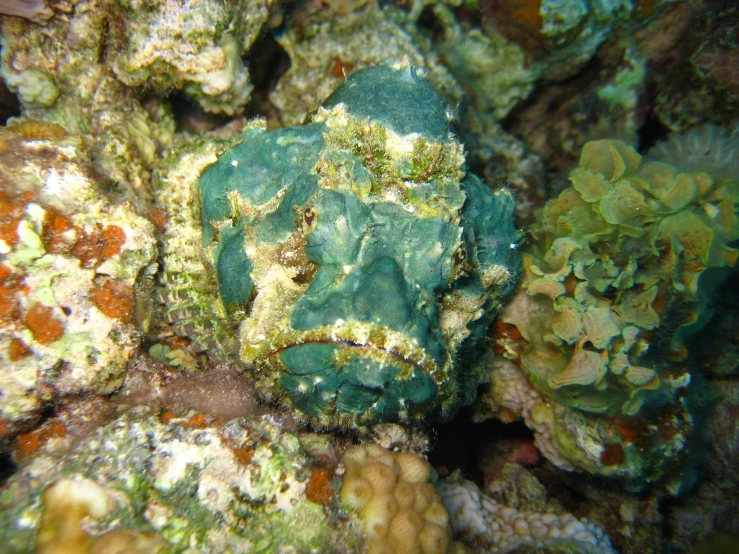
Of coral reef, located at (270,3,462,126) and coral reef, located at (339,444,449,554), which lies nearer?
coral reef, located at (339,444,449,554)

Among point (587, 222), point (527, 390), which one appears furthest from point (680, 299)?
point (527, 390)

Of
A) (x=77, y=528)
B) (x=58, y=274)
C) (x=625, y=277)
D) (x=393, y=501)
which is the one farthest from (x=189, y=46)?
(x=625, y=277)

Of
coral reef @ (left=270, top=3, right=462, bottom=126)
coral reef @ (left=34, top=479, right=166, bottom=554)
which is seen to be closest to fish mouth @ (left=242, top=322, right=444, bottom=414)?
coral reef @ (left=34, top=479, right=166, bottom=554)

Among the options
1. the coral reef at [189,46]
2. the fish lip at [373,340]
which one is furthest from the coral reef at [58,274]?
the fish lip at [373,340]

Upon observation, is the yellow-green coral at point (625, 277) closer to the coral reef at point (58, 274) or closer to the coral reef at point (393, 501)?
the coral reef at point (393, 501)

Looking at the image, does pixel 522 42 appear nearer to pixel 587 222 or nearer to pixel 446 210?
pixel 587 222

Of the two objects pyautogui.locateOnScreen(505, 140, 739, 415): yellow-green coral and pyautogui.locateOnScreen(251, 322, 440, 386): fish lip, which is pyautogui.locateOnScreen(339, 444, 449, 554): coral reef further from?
pyautogui.locateOnScreen(505, 140, 739, 415): yellow-green coral
